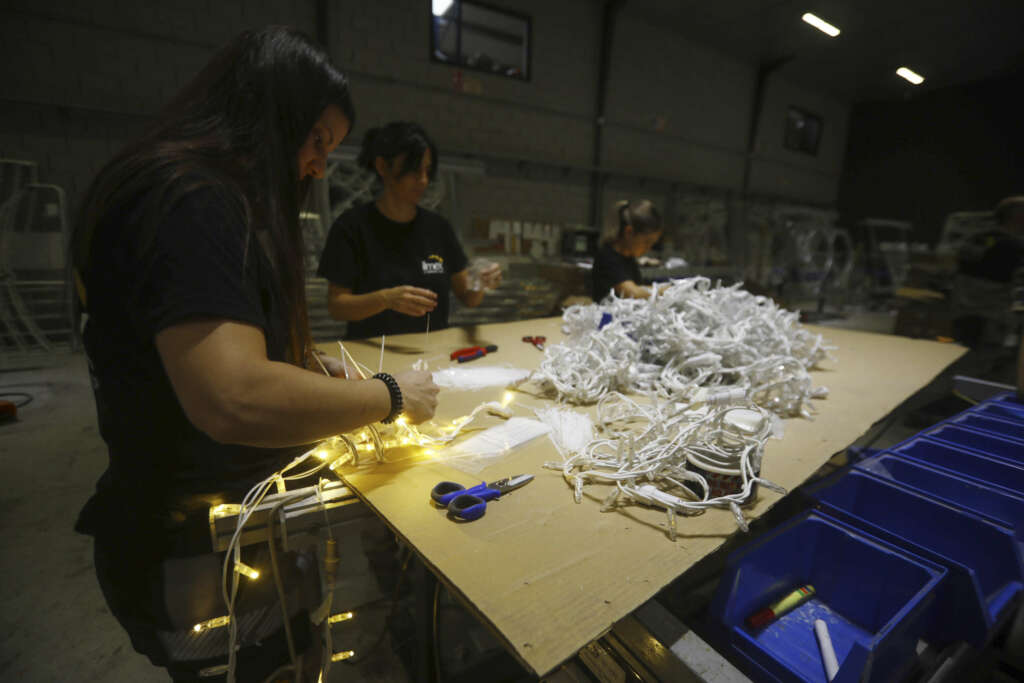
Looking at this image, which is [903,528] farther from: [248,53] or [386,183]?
[386,183]

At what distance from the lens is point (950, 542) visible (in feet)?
3.12

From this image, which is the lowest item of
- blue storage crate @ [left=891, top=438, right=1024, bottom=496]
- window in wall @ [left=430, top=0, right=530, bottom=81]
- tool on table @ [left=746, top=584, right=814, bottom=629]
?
tool on table @ [left=746, top=584, right=814, bottom=629]

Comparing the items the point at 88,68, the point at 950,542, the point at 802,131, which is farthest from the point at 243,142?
the point at 802,131

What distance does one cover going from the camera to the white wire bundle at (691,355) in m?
1.13

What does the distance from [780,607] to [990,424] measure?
0.90 metres

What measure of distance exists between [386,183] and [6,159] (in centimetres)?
311

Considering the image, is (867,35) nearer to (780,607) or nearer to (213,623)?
(780,607)

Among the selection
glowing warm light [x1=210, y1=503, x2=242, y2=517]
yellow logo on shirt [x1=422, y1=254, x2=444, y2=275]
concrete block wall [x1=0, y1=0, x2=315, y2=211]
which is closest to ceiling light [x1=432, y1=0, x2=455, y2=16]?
concrete block wall [x1=0, y1=0, x2=315, y2=211]

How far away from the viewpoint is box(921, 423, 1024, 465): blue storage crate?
1130 millimetres

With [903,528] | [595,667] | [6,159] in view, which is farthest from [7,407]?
[903,528]

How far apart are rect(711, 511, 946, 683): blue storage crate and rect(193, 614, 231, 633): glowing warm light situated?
31.9 inches

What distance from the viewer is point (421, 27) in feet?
14.0

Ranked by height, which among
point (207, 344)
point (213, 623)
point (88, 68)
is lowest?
point (213, 623)

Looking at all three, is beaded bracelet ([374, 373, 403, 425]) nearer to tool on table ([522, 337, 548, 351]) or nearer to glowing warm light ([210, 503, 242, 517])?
glowing warm light ([210, 503, 242, 517])
